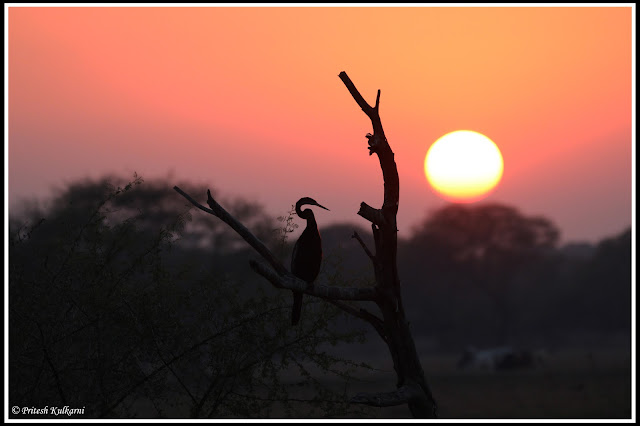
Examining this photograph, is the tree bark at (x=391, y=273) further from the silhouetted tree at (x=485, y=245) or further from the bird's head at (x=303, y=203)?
the silhouetted tree at (x=485, y=245)

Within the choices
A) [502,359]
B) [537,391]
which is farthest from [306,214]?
[502,359]

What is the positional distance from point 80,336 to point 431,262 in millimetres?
49392

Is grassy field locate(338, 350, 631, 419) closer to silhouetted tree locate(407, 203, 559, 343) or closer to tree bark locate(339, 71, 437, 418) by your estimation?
tree bark locate(339, 71, 437, 418)

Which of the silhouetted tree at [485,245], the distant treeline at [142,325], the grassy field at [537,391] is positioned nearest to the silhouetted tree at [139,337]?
the distant treeline at [142,325]

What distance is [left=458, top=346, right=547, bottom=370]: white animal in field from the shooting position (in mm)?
39000

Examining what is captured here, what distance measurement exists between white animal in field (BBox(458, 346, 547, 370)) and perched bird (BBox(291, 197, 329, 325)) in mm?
32885

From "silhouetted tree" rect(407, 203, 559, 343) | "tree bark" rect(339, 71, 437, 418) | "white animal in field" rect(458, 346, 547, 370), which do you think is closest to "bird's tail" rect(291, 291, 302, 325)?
"tree bark" rect(339, 71, 437, 418)

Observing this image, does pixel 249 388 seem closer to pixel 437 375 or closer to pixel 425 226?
pixel 437 375

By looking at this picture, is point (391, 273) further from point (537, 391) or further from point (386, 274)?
point (537, 391)

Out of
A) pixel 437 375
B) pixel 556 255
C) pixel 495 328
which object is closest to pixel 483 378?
pixel 437 375

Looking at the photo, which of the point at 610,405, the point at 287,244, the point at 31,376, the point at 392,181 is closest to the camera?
the point at 392,181

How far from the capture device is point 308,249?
7.30 m

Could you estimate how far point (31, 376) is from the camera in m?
7.73

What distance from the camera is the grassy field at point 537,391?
23812mm
